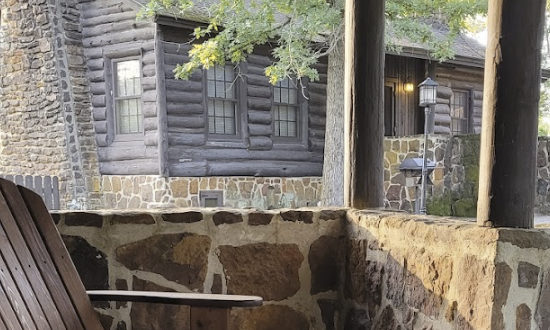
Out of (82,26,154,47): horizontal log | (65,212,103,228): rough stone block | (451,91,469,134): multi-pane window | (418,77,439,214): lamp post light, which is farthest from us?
(451,91,469,134): multi-pane window

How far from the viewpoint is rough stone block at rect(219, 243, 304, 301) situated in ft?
6.69

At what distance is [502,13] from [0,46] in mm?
8764

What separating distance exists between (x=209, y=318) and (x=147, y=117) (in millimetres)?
5995

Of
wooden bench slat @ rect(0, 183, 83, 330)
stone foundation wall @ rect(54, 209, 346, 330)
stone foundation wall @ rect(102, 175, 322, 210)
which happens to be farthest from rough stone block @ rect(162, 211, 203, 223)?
stone foundation wall @ rect(102, 175, 322, 210)

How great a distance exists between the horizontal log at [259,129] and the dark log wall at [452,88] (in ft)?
13.4

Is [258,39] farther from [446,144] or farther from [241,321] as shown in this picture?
[241,321]

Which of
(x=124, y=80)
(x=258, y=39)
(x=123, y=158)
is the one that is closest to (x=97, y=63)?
(x=124, y=80)

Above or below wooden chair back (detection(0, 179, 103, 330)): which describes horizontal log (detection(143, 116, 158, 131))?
above

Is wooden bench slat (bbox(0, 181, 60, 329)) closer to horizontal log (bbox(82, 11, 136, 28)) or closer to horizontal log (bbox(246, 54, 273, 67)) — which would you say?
horizontal log (bbox(82, 11, 136, 28))

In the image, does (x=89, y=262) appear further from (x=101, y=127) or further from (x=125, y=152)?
(x=101, y=127)

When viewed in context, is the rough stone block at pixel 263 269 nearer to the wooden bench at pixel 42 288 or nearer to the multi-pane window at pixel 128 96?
the wooden bench at pixel 42 288

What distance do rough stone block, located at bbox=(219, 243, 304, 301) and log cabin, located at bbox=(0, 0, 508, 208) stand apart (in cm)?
511

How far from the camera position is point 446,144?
730 cm

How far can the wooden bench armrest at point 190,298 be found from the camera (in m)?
1.43
